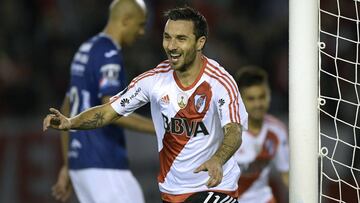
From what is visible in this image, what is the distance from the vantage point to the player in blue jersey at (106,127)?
7.18 metres

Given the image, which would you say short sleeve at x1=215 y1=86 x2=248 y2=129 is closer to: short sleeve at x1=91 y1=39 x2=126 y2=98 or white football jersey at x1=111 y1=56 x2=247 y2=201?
white football jersey at x1=111 y1=56 x2=247 y2=201

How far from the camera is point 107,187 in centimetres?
721

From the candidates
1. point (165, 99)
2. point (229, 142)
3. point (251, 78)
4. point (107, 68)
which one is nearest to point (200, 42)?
point (165, 99)

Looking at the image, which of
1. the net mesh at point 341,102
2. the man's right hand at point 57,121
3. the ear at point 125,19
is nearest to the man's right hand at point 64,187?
the ear at point 125,19

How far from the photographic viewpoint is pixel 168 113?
5.73 m

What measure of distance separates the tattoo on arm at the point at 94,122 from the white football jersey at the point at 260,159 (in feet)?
7.79

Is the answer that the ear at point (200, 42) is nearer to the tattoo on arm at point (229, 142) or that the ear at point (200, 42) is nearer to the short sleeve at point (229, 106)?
the short sleeve at point (229, 106)

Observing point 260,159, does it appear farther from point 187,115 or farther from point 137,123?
point 187,115

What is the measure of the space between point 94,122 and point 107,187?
4.76ft

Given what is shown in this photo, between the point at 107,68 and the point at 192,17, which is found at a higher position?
the point at 192,17

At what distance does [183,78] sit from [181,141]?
1.11 ft

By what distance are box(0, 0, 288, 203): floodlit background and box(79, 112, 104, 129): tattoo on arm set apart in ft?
17.7

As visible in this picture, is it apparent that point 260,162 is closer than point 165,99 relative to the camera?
No

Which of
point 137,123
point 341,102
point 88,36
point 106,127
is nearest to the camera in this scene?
point 137,123
